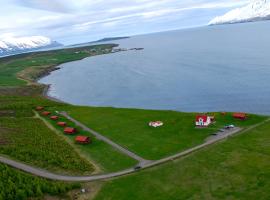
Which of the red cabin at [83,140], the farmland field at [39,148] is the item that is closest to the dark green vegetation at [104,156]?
the red cabin at [83,140]

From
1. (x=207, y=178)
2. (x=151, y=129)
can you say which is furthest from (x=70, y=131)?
(x=207, y=178)

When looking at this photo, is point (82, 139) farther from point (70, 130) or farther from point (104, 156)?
point (104, 156)

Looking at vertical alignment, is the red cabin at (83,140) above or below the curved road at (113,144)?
above

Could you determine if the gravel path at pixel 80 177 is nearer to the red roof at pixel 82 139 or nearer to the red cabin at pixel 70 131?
the red roof at pixel 82 139

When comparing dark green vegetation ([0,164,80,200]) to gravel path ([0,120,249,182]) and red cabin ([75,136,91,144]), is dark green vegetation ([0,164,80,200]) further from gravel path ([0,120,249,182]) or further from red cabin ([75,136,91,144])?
red cabin ([75,136,91,144])

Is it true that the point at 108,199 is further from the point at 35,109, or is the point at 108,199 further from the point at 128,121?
the point at 35,109

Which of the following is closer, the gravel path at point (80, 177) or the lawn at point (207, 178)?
the lawn at point (207, 178)

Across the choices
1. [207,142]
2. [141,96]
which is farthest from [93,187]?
[141,96]
